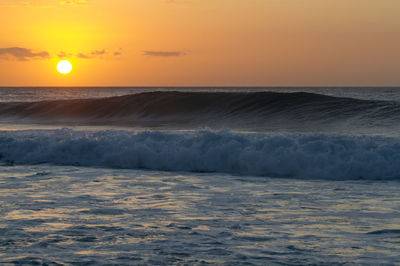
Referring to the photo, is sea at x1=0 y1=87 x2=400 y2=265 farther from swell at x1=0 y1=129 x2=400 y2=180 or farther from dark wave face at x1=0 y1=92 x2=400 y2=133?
dark wave face at x1=0 y1=92 x2=400 y2=133

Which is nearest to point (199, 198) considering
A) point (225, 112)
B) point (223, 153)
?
point (223, 153)

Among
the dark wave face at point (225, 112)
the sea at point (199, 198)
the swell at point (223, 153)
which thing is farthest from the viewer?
the dark wave face at point (225, 112)

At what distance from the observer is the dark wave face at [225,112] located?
17.9 meters

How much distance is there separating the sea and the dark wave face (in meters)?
1.68

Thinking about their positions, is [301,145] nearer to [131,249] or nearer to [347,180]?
[347,180]

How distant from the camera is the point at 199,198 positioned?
6738mm

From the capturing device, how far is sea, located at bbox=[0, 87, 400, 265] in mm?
4371

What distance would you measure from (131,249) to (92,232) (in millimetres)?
728

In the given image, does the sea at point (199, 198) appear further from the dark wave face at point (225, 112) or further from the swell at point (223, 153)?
the dark wave face at point (225, 112)

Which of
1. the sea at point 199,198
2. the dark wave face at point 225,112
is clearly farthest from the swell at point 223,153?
the dark wave face at point 225,112

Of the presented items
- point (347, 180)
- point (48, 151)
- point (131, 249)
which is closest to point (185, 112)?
point (48, 151)

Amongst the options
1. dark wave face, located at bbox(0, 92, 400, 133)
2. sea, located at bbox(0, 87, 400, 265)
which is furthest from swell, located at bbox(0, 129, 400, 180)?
dark wave face, located at bbox(0, 92, 400, 133)

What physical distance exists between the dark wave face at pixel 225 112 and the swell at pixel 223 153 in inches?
213

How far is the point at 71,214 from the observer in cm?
573
